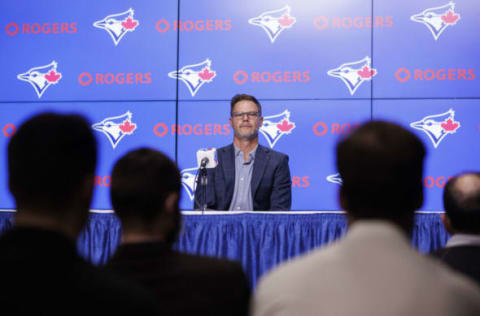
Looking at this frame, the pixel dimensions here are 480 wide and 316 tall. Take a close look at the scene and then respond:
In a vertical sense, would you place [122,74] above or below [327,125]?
above

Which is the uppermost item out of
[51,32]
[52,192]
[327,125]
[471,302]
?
[51,32]

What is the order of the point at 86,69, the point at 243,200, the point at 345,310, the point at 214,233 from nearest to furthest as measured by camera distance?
the point at 345,310, the point at 214,233, the point at 243,200, the point at 86,69

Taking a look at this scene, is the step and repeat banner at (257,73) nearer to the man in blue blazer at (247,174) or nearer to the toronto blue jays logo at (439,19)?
the toronto blue jays logo at (439,19)

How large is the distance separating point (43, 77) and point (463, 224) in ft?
14.8

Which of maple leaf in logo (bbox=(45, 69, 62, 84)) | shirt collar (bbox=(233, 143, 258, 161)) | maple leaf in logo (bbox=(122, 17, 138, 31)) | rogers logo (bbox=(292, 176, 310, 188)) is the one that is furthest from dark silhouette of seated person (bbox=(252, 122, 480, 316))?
maple leaf in logo (bbox=(45, 69, 62, 84))

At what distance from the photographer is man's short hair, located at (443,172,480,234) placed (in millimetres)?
1612

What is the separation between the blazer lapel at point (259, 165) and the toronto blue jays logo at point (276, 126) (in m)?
0.94

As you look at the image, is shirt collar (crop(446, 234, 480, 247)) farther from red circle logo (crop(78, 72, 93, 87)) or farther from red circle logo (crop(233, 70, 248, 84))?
red circle logo (crop(78, 72, 93, 87))

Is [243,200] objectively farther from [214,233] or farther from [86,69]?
[86,69]

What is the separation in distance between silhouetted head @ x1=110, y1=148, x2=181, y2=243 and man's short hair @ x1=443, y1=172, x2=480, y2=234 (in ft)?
2.83

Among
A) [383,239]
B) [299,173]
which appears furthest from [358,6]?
[383,239]

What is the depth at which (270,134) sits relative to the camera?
5043 millimetres

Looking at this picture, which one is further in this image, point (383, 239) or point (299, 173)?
point (299, 173)

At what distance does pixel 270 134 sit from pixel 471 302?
13.9 ft
